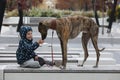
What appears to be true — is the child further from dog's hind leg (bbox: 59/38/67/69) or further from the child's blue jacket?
dog's hind leg (bbox: 59/38/67/69)

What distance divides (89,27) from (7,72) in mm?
1637

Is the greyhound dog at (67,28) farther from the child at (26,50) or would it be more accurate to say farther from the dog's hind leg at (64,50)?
the child at (26,50)

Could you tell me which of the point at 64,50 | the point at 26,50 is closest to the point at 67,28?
the point at 64,50

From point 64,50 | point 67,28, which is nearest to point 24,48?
point 64,50

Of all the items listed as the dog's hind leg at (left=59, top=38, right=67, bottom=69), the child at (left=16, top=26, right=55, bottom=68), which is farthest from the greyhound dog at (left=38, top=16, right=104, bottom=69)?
the child at (left=16, top=26, right=55, bottom=68)

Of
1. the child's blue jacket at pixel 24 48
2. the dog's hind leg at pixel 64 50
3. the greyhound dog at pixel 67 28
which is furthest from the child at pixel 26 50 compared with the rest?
the dog's hind leg at pixel 64 50

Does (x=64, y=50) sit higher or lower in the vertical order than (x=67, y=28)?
lower

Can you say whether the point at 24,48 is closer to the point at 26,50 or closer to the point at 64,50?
the point at 26,50

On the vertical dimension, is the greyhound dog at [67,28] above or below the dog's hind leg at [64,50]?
above

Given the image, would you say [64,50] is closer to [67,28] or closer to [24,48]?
[67,28]

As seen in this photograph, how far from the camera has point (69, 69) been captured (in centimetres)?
784
